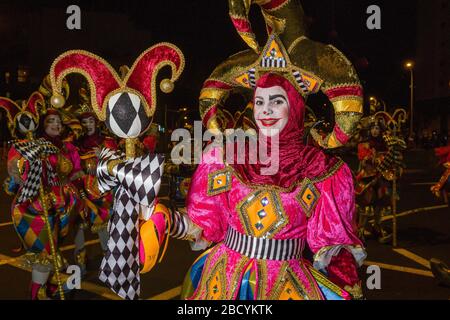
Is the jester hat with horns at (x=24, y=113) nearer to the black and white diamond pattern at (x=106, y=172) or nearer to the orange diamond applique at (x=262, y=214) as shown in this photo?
the black and white diamond pattern at (x=106, y=172)

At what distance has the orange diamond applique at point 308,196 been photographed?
8.17 ft

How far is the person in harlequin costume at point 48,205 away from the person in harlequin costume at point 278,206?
8.18ft

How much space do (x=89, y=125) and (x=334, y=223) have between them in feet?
15.2

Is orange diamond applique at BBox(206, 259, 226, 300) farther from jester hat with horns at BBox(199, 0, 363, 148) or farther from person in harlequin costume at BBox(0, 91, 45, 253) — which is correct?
person in harlequin costume at BBox(0, 91, 45, 253)

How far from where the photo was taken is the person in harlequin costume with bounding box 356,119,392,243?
743 cm

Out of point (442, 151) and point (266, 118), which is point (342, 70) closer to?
point (266, 118)

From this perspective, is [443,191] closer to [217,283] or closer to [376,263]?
[376,263]

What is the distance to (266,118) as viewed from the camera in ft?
8.53

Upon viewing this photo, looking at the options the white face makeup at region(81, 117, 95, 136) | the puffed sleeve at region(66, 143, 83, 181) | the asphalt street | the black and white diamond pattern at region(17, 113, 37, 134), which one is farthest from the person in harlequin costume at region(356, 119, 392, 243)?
the black and white diamond pattern at region(17, 113, 37, 134)

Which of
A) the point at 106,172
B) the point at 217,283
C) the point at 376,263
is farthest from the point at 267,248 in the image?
the point at 376,263

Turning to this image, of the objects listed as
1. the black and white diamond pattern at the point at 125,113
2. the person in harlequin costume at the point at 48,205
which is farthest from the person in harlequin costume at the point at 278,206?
the person in harlequin costume at the point at 48,205

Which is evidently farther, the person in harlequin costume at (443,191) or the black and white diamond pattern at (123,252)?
the person in harlequin costume at (443,191)

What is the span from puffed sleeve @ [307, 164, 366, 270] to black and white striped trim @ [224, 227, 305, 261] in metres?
0.11

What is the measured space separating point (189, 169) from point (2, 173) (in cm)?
833
